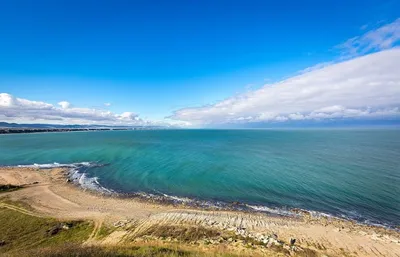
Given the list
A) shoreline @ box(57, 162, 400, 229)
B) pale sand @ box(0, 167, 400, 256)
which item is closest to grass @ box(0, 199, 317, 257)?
pale sand @ box(0, 167, 400, 256)

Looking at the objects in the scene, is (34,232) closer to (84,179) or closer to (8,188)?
(8,188)

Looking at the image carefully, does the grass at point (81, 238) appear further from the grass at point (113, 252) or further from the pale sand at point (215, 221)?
the pale sand at point (215, 221)

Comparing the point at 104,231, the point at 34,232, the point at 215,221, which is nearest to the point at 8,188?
the point at 34,232

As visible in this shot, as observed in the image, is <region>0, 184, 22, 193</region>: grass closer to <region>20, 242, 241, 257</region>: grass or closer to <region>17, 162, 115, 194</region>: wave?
<region>17, 162, 115, 194</region>: wave

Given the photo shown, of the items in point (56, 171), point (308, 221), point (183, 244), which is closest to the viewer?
point (183, 244)

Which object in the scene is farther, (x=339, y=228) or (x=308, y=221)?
(x=308, y=221)

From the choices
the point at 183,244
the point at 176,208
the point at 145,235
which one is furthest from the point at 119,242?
the point at 176,208

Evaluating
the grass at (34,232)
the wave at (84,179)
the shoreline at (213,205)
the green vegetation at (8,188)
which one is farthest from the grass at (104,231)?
the green vegetation at (8,188)

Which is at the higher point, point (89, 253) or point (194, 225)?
point (89, 253)

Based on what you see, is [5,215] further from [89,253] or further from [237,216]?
[237,216]

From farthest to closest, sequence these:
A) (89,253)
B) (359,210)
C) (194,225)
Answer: (359,210), (194,225), (89,253)
